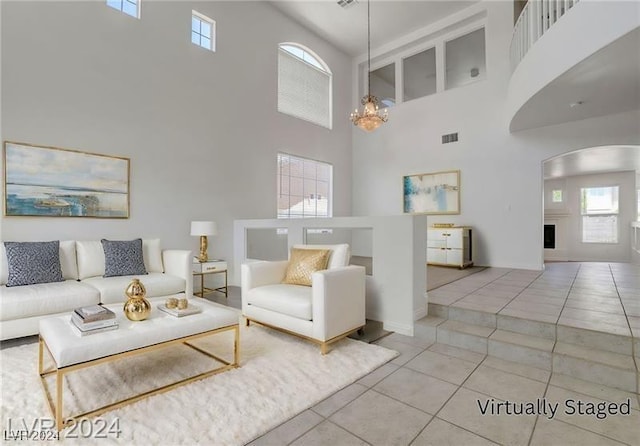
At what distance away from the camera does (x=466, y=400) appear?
2045 mm

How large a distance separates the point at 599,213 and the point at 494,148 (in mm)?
5820

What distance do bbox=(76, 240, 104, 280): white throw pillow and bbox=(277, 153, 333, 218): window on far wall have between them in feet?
10.6

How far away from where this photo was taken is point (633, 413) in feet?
6.28

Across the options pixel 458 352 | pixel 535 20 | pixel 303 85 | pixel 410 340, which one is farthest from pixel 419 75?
pixel 458 352

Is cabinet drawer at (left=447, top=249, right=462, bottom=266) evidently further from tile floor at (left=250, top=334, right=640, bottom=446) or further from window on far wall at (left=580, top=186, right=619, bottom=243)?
window on far wall at (left=580, top=186, right=619, bottom=243)

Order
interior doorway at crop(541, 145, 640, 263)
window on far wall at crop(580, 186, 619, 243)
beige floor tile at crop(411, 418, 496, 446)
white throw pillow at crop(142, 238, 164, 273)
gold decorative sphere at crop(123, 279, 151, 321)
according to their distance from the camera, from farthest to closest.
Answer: window on far wall at crop(580, 186, 619, 243) → interior doorway at crop(541, 145, 640, 263) → white throw pillow at crop(142, 238, 164, 273) → gold decorative sphere at crop(123, 279, 151, 321) → beige floor tile at crop(411, 418, 496, 446)

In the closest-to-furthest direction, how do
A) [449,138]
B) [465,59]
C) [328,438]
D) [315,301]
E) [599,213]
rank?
[328,438] → [315,301] → [449,138] → [465,59] → [599,213]

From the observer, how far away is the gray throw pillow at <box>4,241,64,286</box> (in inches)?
125

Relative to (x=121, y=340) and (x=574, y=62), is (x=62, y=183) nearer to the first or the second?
(x=121, y=340)

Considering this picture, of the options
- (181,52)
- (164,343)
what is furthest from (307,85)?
(164,343)

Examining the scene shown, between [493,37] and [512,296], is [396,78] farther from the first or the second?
[512,296]

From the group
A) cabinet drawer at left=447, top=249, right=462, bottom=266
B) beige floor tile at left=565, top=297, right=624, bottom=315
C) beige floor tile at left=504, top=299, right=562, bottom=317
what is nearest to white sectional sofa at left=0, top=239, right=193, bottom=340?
beige floor tile at left=504, top=299, right=562, bottom=317

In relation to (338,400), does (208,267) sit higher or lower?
higher

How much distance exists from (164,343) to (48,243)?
235 centimetres
